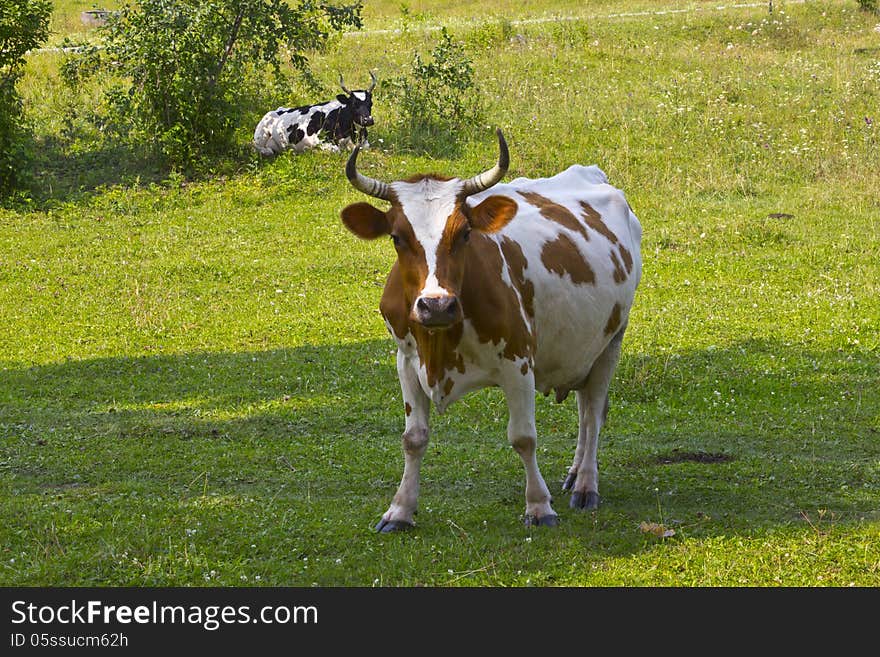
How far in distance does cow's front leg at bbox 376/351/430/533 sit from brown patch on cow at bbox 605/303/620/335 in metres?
1.97

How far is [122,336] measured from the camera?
1580 centimetres

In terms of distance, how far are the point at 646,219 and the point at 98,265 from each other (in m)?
9.05

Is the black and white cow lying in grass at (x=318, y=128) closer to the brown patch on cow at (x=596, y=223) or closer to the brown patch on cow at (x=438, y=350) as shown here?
the brown patch on cow at (x=596, y=223)

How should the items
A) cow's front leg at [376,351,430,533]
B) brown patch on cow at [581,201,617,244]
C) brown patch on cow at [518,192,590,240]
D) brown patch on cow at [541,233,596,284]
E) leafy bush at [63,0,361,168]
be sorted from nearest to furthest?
cow's front leg at [376,351,430,533] < brown patch on cow at [541,233,596,284] < brown patch on cow at [518,192,590,240] < brown patch on cow at [581,201,617,244] < leafy bush at [63,0,361,168]

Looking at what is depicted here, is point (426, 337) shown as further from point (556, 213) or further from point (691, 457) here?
point (691, 457)

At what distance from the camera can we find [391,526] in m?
8.44

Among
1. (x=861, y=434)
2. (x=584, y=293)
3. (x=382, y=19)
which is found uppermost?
(x=584, y=293)

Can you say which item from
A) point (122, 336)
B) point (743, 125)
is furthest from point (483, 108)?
point (122, 336)

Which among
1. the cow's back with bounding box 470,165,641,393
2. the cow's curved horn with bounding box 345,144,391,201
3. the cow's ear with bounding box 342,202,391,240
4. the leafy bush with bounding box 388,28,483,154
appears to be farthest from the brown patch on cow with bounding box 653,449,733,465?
the leafy bush with bounding box 388,28,483,154

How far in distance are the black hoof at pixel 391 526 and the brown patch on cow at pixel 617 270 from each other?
2.82 metres

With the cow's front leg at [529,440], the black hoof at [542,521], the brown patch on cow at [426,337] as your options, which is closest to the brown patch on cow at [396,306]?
the brown patch on cow at [426,337]

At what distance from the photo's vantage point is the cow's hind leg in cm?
937

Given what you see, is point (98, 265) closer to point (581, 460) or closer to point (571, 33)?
point (581, 460)

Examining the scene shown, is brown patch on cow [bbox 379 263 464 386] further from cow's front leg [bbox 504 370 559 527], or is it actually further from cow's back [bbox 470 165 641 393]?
cow's back [bbox 470 165 641 393]
